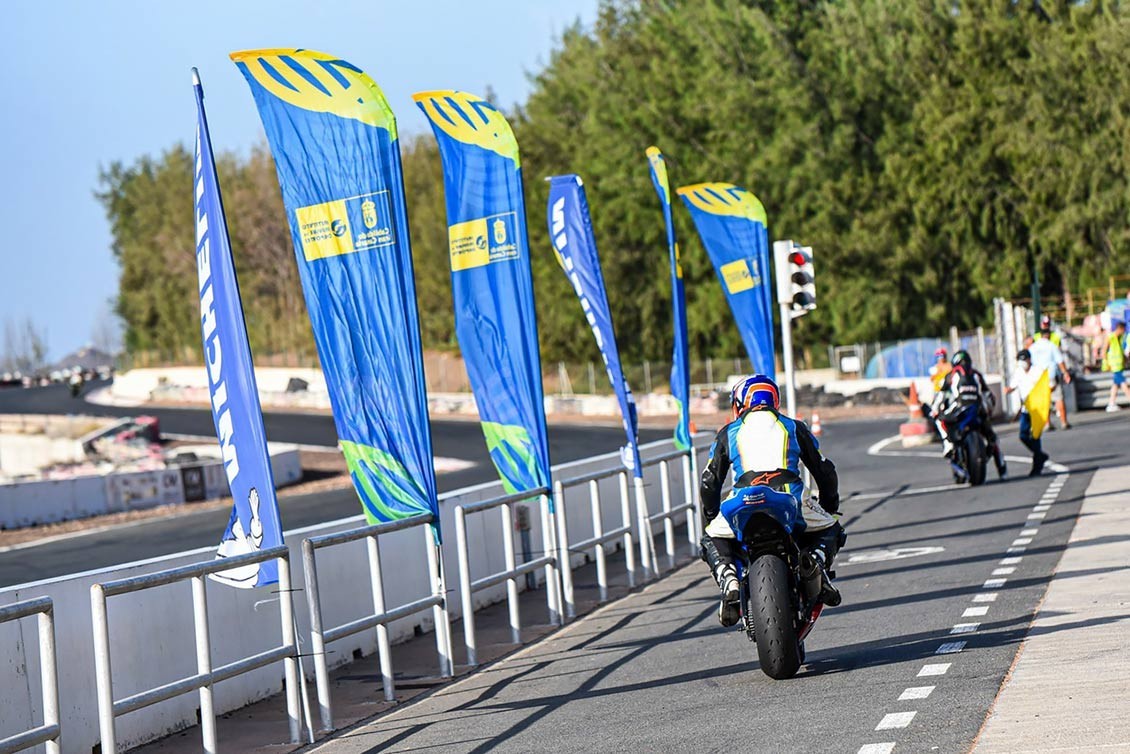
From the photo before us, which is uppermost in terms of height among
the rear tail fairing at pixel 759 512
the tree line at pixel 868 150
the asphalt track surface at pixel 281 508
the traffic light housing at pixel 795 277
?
the tree line at pixel 868 150

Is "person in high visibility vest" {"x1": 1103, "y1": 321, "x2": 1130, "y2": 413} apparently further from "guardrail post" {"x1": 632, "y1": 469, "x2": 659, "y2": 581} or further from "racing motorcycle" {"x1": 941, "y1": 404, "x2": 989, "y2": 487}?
"guardrail post" {"x1": 632, "y1": 469, "x2": 659, "y2": 581}

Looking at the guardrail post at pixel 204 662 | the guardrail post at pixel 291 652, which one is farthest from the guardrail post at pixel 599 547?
the guardrail post at pixel 204 662

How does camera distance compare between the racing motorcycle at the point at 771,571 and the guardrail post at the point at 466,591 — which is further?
the guardrail post at the point at 466,591

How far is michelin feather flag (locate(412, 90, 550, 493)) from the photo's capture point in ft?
45.0

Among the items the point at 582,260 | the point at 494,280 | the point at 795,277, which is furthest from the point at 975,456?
the point at 494,280

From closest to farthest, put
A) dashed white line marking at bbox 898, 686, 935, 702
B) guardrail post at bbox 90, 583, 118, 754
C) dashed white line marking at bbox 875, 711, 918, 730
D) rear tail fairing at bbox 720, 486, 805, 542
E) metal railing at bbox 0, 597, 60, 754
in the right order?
1. metal railing at bbox 0, 597, 60, 754
2. dashed white line marking at bbox 875, 711, 918, 730
3. guardrail post at bbox 90, 583, 118, 754
4. dashed white line marking at bbox 898, 686, 935, 702
5. rear tail fairing at bbox 720, 486, 805, 542

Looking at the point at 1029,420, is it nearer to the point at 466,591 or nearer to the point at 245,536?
the point at 466,591

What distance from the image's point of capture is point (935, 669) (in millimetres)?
9039

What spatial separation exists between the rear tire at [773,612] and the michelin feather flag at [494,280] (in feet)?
15.5

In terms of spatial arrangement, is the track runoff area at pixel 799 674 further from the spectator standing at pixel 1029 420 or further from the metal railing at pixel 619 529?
the spectator standing at pixel 1029 420

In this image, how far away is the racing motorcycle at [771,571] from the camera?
29.3 ft

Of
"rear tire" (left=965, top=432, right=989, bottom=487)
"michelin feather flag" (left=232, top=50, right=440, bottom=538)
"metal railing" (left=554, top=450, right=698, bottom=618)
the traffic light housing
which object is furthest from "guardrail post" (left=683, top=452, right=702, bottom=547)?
"michelin feather flag" (left=232, top=50, right=440, bottom=538)

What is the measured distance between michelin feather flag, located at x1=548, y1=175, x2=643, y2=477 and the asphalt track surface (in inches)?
391

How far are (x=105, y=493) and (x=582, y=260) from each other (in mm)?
22564
